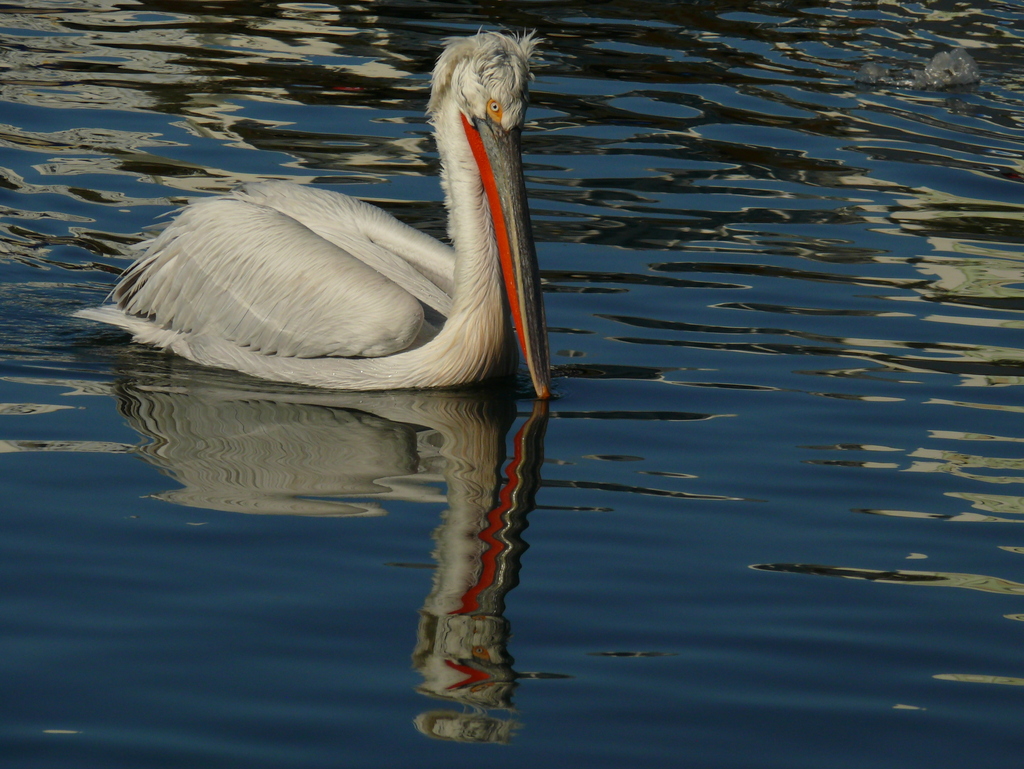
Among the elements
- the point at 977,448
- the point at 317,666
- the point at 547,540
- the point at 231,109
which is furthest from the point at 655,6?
the point at 317,666

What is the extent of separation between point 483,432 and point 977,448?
5.18ft

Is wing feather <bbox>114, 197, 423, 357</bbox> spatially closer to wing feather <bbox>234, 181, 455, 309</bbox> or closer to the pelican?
the pelican

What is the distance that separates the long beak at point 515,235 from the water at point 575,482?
0.68 ft

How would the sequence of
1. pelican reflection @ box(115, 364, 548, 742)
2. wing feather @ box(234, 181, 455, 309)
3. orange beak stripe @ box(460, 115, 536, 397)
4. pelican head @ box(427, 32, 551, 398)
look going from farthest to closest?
1. wing feather @ box(234, 181, 455, 309)
2. orange beak stripe @ box(460, 115, 536, 397)
3. pelican head @ box(427, 32, 551, 398)
4. pelican reflection @ box(115, 364, 548, 742)

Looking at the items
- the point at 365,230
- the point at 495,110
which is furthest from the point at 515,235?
the point at 365,230

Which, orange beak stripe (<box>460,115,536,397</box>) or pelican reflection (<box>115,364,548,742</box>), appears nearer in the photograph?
pelican reflection (<box>115,364,548,742</box>)

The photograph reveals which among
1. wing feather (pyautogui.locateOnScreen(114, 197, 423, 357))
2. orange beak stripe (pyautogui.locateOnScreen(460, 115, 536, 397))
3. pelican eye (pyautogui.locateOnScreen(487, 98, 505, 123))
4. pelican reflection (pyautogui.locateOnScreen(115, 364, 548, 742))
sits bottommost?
pelican reflection (pyautogui.locateOnScreen(115, 364, 548, 742))

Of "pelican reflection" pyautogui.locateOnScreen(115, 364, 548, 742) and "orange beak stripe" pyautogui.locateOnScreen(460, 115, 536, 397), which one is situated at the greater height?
"orange beak stripe" pyautogui.locateOnScreen(460, 115, 536, 397)

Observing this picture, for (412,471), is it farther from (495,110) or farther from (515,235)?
(495,110)

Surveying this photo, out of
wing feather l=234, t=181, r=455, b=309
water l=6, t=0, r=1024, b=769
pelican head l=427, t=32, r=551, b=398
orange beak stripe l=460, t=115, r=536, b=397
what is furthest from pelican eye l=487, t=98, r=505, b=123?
water l=6, t=0, r=1024, b=769

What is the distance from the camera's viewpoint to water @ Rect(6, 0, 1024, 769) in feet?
10.1

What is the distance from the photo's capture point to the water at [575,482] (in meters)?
3.07

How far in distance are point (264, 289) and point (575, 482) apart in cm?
174

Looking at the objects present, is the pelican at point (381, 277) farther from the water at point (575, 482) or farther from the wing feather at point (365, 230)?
the water at point (575, 482)
